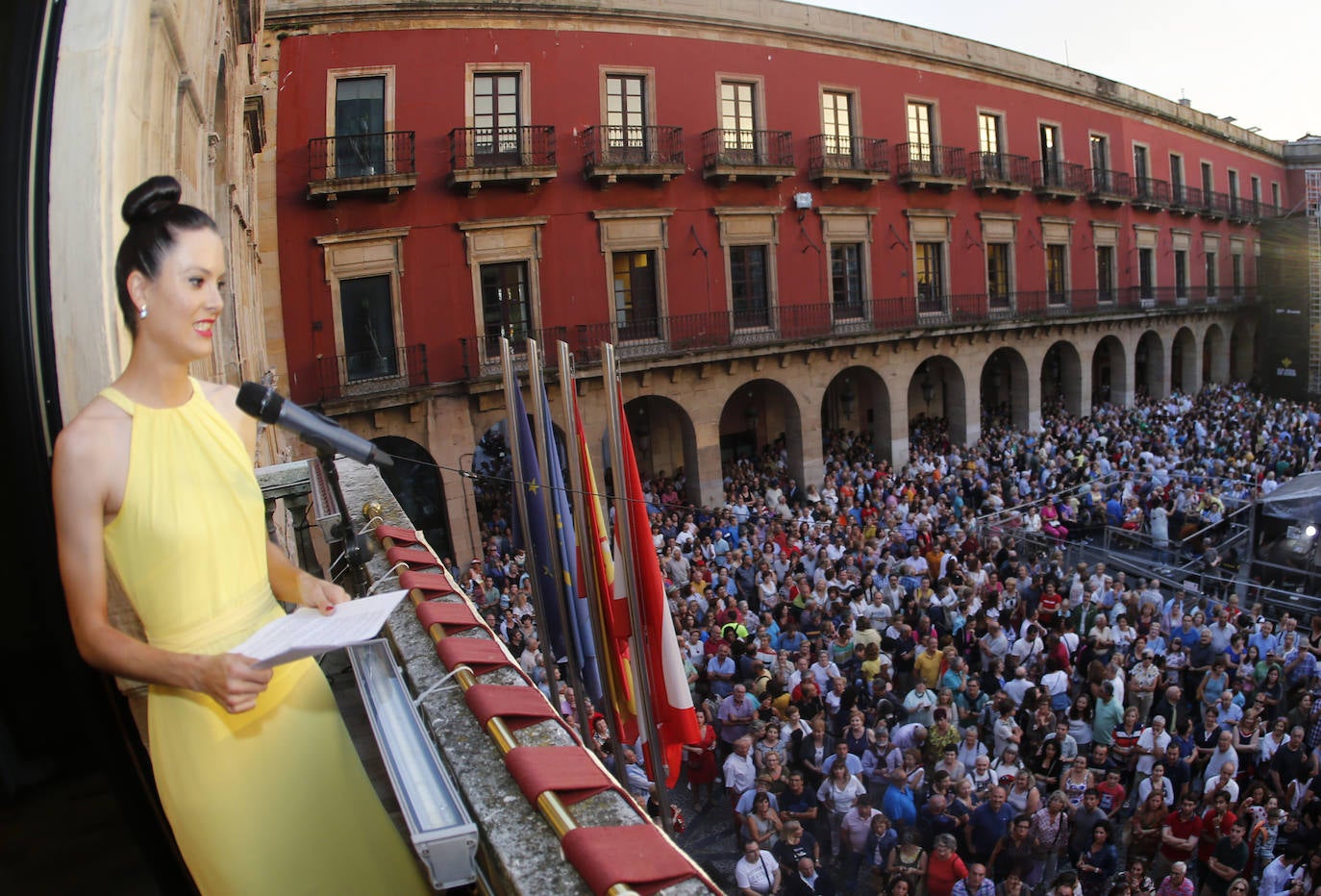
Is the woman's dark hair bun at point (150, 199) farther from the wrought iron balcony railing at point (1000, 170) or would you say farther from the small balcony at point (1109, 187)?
the small balcony at point (1109, 187)

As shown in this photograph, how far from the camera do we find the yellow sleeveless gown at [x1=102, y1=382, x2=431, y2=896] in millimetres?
1771

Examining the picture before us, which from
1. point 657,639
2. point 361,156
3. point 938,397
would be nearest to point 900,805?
point 657,639

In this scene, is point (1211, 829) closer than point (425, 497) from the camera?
Yes

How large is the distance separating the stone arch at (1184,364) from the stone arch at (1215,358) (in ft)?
4.32

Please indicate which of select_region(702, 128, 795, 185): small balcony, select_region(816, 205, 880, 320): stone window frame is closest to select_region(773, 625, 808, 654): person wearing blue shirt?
select_region(702, 128, 795, 185): small balcony

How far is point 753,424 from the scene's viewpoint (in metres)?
23.3

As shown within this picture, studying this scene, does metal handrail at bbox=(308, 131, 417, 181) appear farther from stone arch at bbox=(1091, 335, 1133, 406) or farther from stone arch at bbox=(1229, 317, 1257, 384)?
stone arch at bbox=(1229, 317, 1257, 384)

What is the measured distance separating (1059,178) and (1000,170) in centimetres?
363

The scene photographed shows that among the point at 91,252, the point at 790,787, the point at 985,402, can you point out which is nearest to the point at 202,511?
the point at 91,252

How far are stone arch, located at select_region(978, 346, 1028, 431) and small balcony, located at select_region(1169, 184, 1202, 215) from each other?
37.9 ft

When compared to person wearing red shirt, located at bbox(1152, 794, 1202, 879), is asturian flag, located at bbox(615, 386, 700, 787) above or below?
above

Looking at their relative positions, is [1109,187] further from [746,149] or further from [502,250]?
[502,250]

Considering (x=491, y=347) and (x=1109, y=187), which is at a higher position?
(x=1109, y=187)

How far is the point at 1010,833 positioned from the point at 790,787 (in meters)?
1.62
